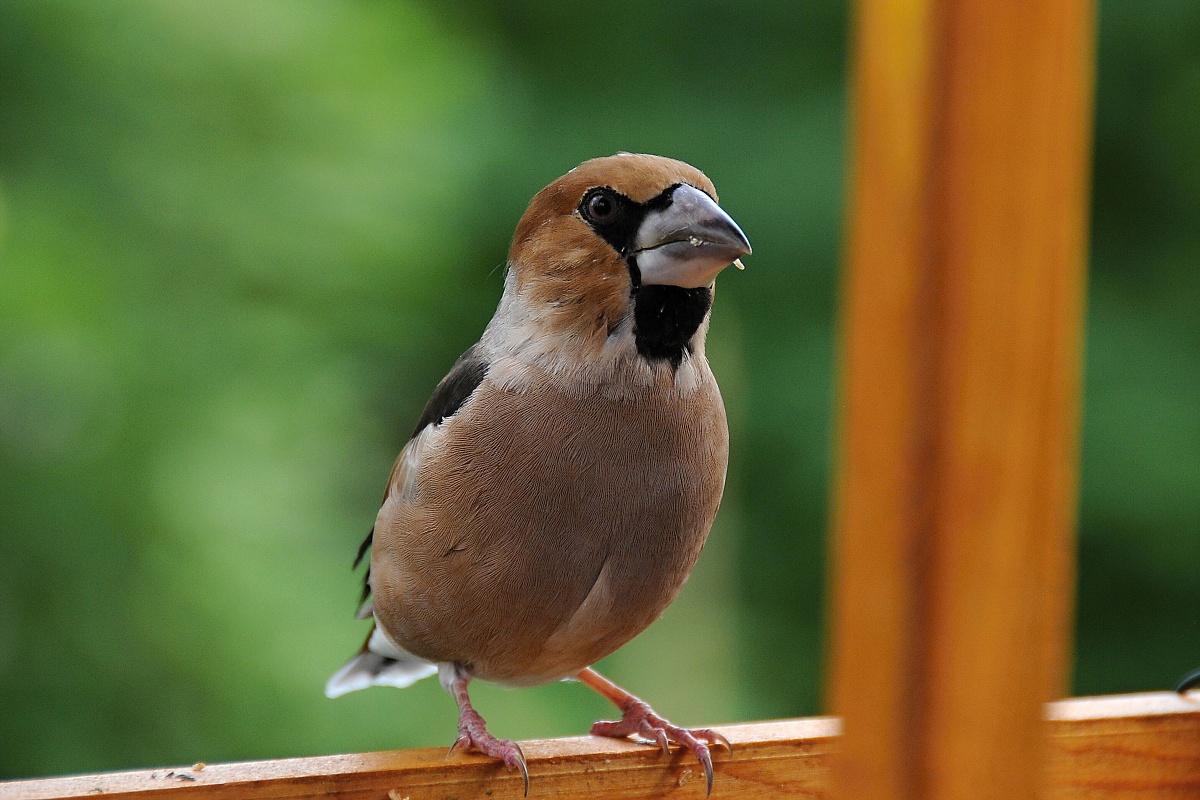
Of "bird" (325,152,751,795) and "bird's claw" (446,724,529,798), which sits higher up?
"bird" (325,152,751,795)

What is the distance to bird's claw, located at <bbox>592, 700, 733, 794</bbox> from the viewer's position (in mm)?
1679

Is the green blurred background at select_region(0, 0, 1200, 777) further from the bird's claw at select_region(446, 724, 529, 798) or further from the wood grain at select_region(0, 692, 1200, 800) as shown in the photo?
the wood grain at select_region(0, 692, 1200, 800)

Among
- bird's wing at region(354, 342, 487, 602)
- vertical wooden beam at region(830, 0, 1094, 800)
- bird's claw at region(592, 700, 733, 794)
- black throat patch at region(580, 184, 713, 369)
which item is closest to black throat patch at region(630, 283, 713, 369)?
black throat patch at region(580, 184, 713, 369)

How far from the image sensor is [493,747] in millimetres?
1654

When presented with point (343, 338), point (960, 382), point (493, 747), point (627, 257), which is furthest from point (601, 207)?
point (343, 338)

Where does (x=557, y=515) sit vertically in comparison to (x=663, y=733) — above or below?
above

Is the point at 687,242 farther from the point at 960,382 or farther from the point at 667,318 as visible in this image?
the point at 960,382

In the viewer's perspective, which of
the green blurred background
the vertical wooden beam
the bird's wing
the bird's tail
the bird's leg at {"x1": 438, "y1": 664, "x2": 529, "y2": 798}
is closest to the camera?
the vertical wooden beam

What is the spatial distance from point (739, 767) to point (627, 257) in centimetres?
75

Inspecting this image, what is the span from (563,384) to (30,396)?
7.53 ft

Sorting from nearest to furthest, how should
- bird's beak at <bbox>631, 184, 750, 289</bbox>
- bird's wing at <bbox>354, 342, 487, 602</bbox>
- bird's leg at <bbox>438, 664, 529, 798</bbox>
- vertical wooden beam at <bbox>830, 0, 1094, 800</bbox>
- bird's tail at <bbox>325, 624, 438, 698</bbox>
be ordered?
1. vertical wooden beam at <bbox>830, 0, 1094, 800</bbox>
2. bird's beak at <bbox>631, 184, 750, 289</bbox>
3. bird's leg at <bbox>438, 664, 529, 798</bbox>
4. bird's wing at <bbox>354, 342, 487, 602</bbox>
5. bird's tail at <bbox>325, 624, 438, 698</bbox>

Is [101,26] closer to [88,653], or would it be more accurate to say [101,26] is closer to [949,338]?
[88,653]

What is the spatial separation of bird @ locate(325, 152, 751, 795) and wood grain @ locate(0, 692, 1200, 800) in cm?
4

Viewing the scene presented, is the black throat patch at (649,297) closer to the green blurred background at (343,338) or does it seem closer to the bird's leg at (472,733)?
the bird's leg at (472,733)
